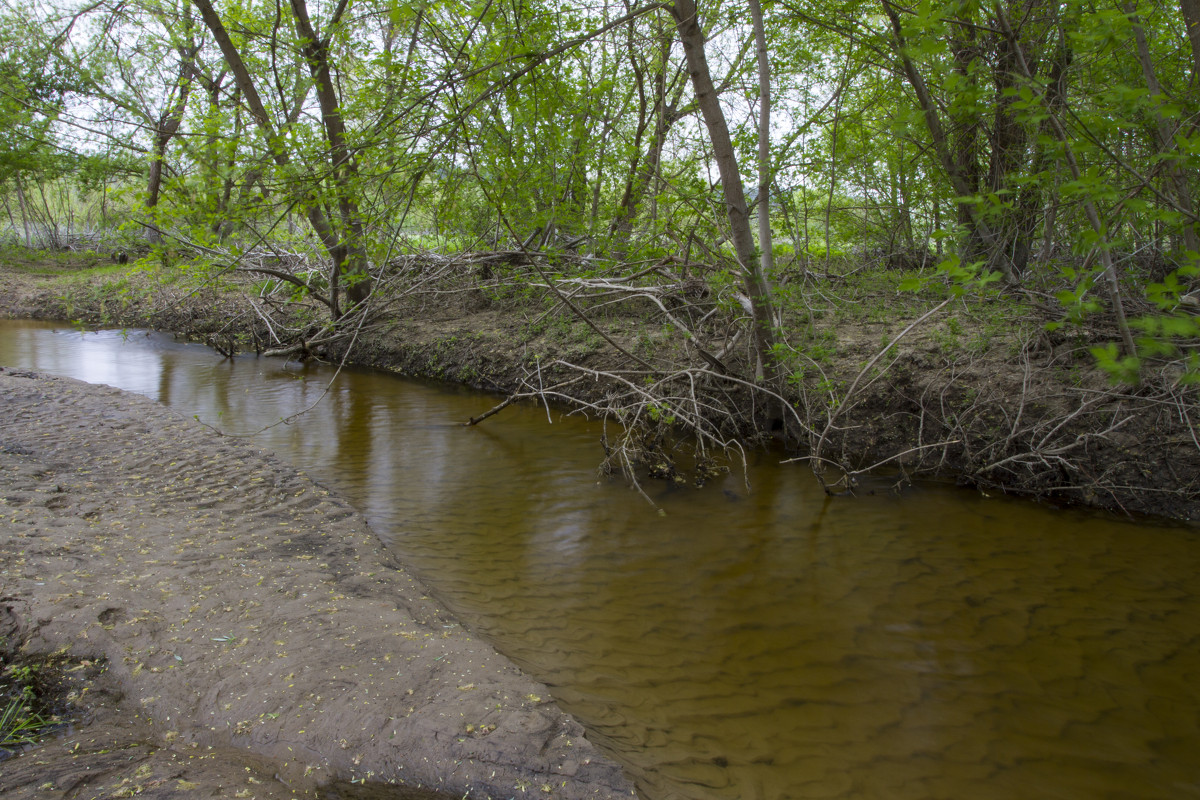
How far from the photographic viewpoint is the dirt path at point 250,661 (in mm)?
2330

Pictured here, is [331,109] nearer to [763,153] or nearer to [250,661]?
[763,153]

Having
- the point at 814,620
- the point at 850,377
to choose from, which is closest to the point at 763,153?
the point at 850,377

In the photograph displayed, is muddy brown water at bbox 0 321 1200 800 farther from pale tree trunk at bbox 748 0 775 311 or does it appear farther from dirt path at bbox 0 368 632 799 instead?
pale tree trunk at bbox 748 0 775 311

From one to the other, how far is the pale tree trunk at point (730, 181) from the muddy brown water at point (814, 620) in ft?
4.38

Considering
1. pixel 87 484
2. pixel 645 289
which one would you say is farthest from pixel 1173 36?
pixel 87 484

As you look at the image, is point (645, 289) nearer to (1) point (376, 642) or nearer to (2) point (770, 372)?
(2) point (770, 372)

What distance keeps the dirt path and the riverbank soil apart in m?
2.63

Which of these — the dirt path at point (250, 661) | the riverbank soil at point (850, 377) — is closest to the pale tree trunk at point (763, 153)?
the riverbank soil at point (850, 377)

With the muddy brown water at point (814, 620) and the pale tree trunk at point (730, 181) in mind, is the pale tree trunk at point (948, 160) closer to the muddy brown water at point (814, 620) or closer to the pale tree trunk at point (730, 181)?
the pale tree trunk at point (730, 181)

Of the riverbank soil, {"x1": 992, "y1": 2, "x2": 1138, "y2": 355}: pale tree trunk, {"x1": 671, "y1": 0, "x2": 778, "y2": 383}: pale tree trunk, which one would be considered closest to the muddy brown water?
the riverbank soil

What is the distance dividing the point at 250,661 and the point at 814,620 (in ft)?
9.90

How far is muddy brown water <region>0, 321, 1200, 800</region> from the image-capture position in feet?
9.27

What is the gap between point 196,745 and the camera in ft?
7.89

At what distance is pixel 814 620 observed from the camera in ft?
12.9
